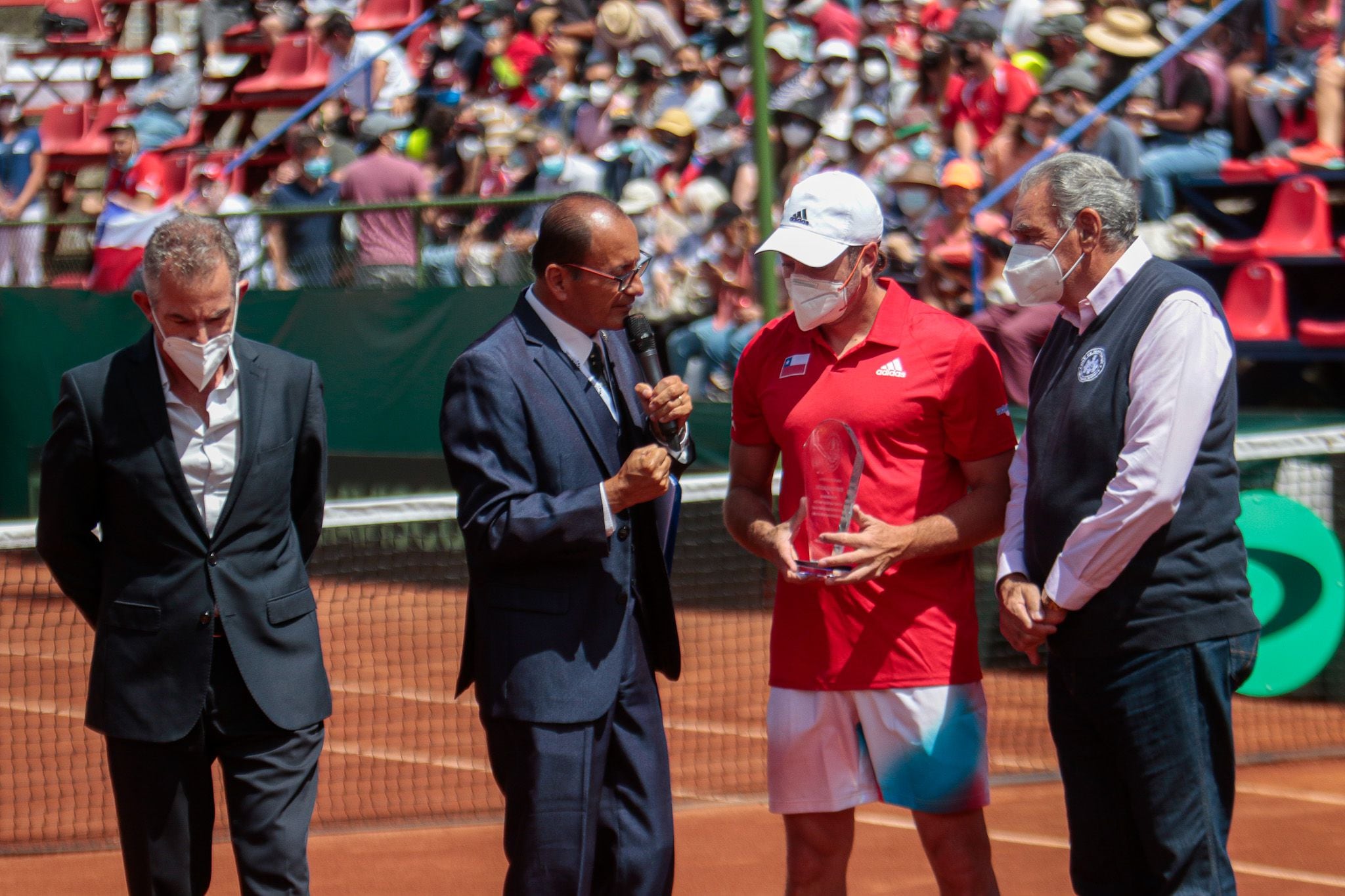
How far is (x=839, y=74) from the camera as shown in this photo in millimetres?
13930

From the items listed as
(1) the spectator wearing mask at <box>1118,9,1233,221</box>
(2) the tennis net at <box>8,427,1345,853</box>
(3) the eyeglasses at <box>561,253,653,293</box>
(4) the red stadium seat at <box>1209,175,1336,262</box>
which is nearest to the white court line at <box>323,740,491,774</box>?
(2) the tennis net at <box>8,427,1345,853</box>

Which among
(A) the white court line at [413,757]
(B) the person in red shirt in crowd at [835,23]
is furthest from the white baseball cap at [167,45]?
(A) the white court line at [413,757]

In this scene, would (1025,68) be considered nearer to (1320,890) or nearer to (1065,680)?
(1320,890)

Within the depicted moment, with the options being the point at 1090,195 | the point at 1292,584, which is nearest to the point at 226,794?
the point at 1090,195

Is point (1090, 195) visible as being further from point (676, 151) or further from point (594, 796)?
point (676, 151)

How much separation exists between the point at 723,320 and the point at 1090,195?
7.91m

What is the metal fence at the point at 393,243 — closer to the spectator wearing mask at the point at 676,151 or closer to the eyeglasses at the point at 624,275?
the spectator wearing mask at the point at 676,151

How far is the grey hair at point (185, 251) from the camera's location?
4.11m

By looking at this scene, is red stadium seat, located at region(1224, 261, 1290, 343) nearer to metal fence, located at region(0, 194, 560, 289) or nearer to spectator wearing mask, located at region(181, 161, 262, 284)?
metal fence, located at region(0, 194, 560, 289)

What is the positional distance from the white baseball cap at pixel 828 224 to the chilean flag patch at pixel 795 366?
29cm

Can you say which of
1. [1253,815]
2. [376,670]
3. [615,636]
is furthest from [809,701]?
[376,670]

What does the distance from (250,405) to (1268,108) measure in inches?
359

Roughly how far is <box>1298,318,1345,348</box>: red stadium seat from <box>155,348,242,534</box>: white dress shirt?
7.94m

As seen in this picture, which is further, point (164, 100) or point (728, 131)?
point (164, 100)
